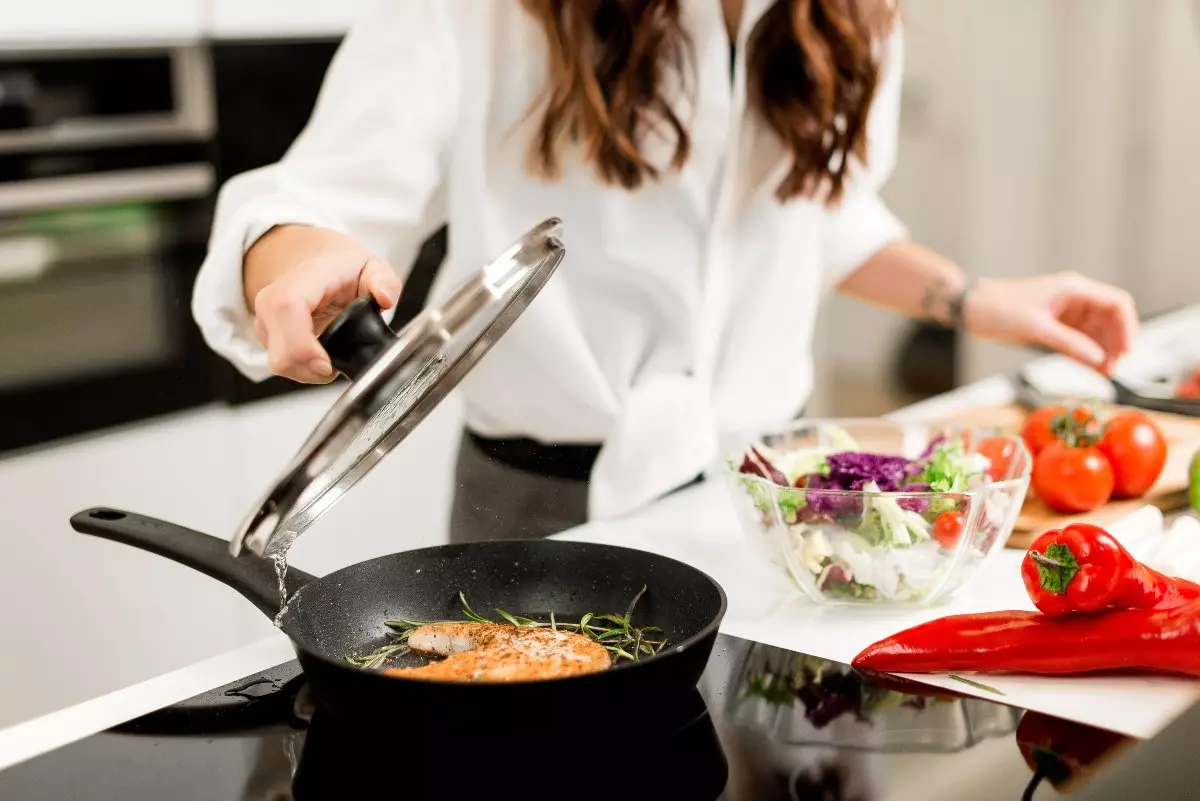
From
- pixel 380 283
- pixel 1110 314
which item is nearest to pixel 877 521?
pixel 380 283

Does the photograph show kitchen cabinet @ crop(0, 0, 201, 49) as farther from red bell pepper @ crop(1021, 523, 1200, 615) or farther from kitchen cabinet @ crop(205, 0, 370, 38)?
red bell pepper @ crop(1021, 523, 1200, 615)

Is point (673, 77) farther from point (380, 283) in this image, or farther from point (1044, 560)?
point (1044, 560)

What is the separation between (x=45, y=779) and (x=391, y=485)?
3.02 ft

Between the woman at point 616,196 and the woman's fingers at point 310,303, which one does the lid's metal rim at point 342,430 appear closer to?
the woman's fingers at point 310,303

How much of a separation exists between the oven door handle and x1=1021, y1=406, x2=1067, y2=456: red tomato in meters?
1.05

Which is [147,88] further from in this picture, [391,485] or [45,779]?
[45,779]

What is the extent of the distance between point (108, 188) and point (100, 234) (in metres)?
0.06

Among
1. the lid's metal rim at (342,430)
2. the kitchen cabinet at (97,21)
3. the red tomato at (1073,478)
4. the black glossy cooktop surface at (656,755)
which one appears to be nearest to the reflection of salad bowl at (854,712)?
the black glossy cooktop surface at (656,755)

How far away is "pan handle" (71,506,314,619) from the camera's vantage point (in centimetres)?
90

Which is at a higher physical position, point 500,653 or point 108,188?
point 108,188

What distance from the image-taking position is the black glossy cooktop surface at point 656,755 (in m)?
0.72

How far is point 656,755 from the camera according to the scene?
2.50 ft

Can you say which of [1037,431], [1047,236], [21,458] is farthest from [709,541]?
[1047,236]

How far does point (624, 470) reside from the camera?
1.32 meters
